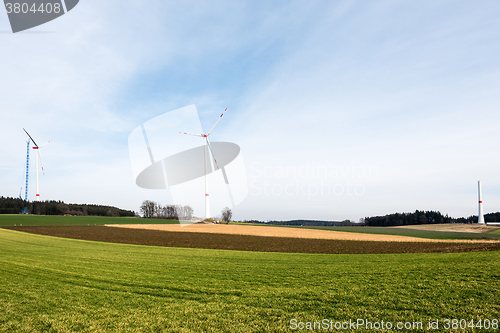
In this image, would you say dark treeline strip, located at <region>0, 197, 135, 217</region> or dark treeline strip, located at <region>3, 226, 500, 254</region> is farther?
dark treeline strip, located at <region>0, 197, 135, 217</region>

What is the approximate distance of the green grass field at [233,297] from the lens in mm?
7875

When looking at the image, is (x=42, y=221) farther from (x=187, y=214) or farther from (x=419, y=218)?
(x=419, y=218)

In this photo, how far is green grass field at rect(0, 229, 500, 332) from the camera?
7875 mm

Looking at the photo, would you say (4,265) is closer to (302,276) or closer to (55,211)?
(302,276)

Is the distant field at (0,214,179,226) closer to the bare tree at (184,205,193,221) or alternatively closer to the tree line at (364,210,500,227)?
the bare tree at (184,205,193,221)

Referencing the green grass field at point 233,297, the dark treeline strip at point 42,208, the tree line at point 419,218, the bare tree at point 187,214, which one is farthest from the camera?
the tree line at point 419,218

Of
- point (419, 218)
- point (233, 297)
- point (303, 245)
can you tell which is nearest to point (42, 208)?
point (303, 245)

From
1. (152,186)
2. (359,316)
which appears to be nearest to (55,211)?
(152,186)

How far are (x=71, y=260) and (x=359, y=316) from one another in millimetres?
18165

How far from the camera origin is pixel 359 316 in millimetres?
8047

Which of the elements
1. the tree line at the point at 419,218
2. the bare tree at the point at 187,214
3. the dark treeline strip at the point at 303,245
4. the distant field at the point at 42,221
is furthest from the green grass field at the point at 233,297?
the tree line at the point at 419,218

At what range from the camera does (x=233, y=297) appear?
33.1ft

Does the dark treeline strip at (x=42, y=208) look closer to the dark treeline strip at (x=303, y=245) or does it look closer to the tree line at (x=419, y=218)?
the dark treeline strip at (x=303, y=245)

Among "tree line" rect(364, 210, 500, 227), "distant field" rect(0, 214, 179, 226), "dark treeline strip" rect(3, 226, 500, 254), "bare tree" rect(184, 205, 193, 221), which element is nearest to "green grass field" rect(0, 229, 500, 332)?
"dark treeline strip" rect(3, 226, 500, 254)
